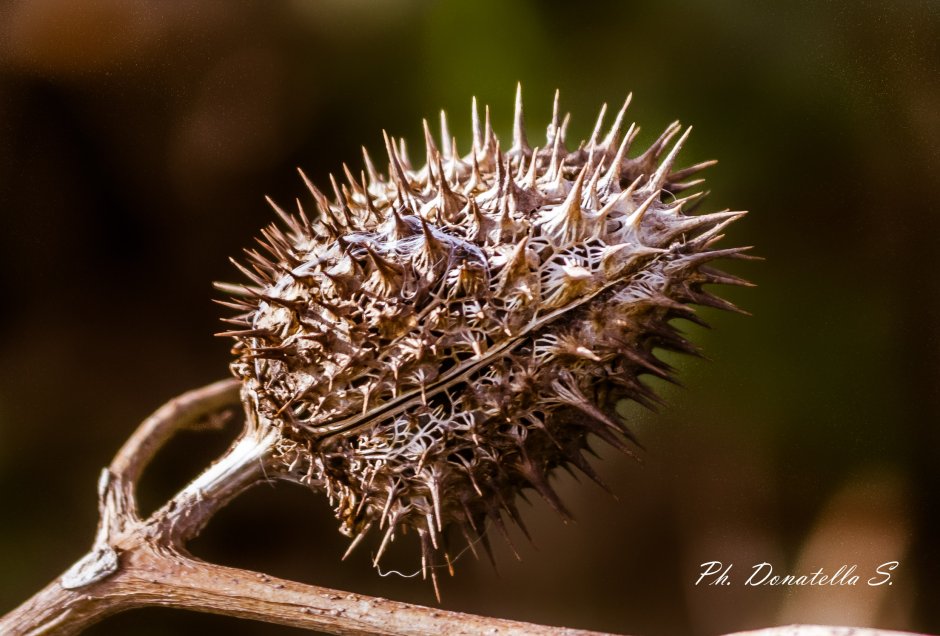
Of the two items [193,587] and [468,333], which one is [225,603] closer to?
[193,587]

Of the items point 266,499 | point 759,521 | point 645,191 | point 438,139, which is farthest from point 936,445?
point 266,499

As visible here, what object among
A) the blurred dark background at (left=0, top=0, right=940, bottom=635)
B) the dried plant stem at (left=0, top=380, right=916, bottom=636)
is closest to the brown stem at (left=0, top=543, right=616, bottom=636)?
the dried plant stem at (left=0, top=380, right=916, bottom=636)

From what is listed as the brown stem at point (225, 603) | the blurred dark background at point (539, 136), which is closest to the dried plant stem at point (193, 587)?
the brown stem at point (225, 603)

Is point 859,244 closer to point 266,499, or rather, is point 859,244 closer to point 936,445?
point 936,445

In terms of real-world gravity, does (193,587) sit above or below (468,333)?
below

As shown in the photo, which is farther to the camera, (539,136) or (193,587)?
(539,136)

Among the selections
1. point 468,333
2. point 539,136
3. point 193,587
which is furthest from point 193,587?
point 539,136
